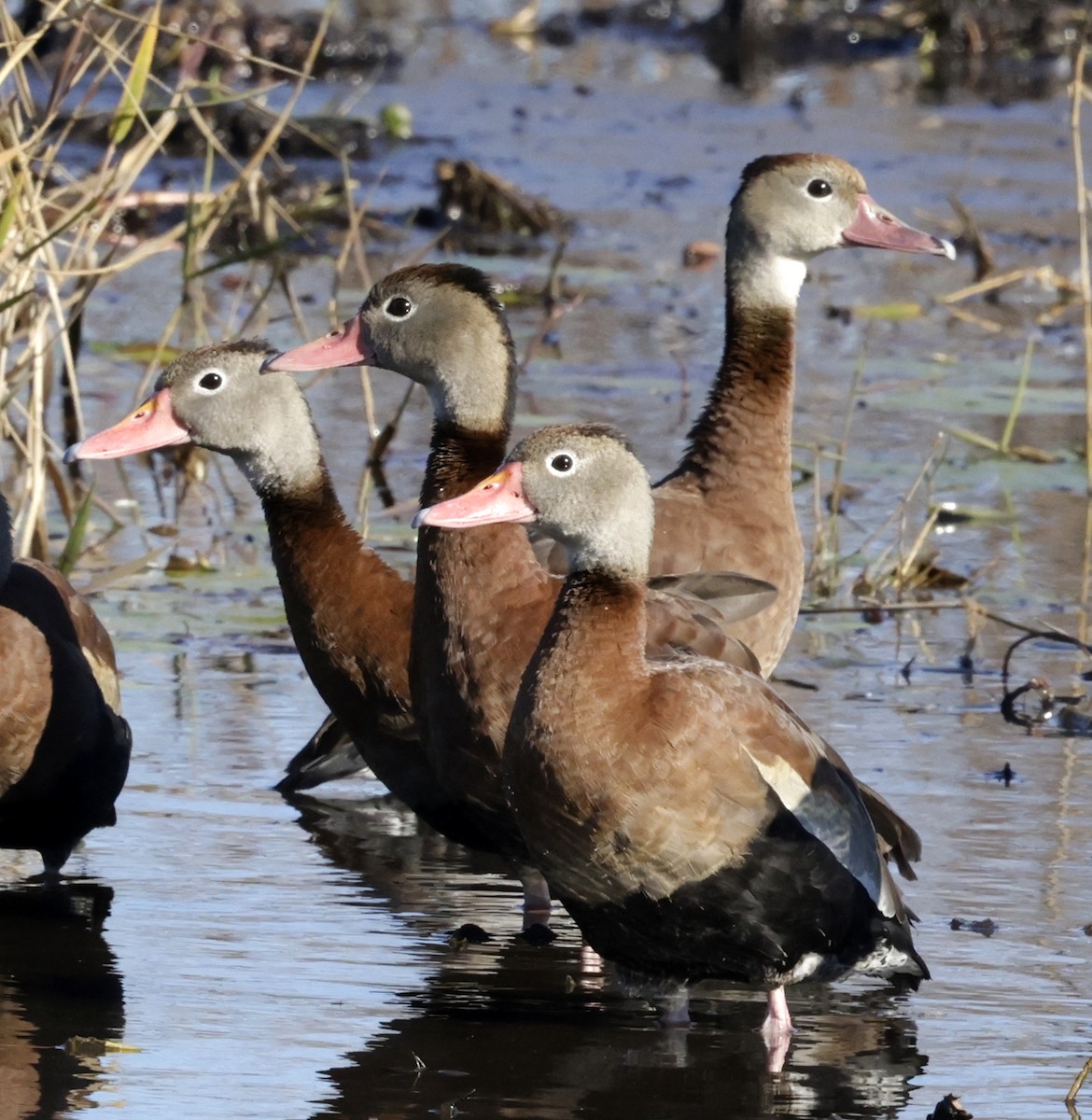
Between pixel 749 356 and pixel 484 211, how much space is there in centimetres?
669

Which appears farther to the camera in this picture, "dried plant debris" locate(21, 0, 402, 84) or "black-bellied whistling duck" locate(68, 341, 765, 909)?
"dried plant debris" locate(21, 0, 402, 84)

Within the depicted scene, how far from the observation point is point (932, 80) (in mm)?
20312

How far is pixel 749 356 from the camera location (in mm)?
6527

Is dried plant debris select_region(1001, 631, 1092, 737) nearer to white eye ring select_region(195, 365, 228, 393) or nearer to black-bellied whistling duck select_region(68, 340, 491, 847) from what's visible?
black-bellied whistling duck select_region(68, 340, 491, 847)

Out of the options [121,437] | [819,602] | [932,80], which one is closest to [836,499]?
[819,602]

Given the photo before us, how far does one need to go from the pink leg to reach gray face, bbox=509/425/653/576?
832 mm

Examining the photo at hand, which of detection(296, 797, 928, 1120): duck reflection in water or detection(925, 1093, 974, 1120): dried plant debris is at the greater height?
detection(925, 1093, 974, 1120): dried plant debris

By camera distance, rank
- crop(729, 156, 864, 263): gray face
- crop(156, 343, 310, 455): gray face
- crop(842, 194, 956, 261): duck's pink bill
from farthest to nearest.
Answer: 1. crop(842, 194, 956, 261): duck's pink bill
2. crop(729, 156, 864, 263): gray face
3. crop(156, 343, 310, 455): gray face

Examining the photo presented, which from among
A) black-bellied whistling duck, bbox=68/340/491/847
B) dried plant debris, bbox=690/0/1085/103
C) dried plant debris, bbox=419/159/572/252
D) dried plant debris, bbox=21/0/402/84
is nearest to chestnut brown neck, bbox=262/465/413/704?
black-bellied whistling duck, bbox=68/340/491/847

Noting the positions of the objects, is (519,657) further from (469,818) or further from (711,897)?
(711,897)

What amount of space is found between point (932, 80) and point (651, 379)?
35.6 feet

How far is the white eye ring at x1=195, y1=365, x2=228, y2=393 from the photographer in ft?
19.2

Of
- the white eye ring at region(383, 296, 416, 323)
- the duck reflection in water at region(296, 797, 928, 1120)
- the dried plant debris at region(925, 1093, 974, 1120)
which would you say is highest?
the white eye ring at region(383, 296, 416, 323)

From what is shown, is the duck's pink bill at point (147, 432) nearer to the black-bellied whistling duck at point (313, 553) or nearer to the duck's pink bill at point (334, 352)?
the black-bellied whistling duck at point (313, 553)
